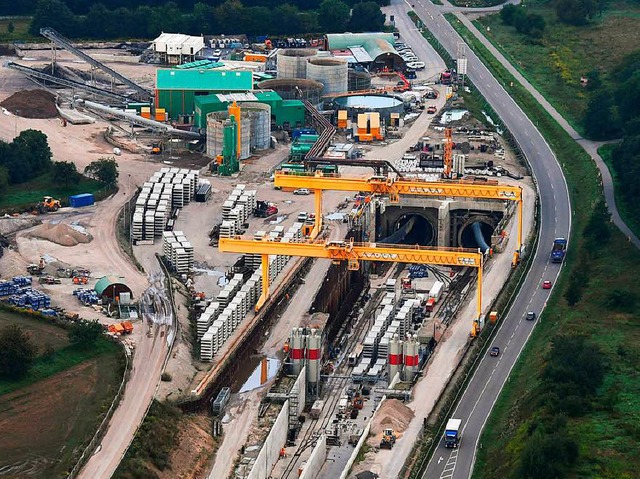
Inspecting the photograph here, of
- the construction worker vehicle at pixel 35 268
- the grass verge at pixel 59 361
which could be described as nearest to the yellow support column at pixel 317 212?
the construction worker vehicle at pixel 35 268

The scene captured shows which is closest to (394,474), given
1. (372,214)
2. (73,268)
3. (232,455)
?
(232,455)

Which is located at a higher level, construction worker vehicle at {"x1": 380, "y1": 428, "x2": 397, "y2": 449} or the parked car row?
construction worker vehicle at {"x1": 380, "y1": 428, "x2": 397, "y2": 449}

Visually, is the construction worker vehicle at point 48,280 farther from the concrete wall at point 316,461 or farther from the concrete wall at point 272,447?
the concrete wall at point 316,461

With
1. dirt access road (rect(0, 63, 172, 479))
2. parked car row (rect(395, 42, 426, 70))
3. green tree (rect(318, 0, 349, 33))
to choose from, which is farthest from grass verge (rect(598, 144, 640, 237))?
green tree (rect(318, 0, 349, 33))

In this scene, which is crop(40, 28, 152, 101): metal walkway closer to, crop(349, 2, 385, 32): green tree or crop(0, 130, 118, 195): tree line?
crop(0, 130, 118, 195): tree line

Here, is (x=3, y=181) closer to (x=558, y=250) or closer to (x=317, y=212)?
(x=317, y=212)

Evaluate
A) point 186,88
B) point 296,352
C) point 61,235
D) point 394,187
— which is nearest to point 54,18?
point 186,88

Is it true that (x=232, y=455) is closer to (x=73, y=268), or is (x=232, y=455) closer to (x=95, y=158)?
(x=73, y=268)
